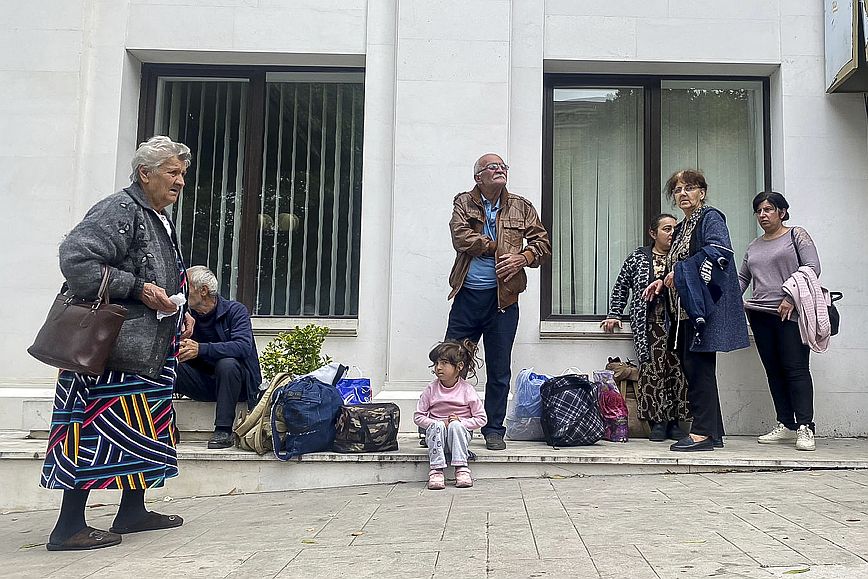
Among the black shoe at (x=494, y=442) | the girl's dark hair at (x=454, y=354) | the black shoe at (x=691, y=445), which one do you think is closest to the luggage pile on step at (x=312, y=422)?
the girl's dark hair at (x=454, y=354)

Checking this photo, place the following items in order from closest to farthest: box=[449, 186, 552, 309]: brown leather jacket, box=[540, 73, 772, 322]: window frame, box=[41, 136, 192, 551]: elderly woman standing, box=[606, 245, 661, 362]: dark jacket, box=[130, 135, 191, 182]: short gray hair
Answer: box=[41, 136, 192, 551]: elderly woman standing, box=[130, 135, 191, 182]: short gray hair, box=[449, 186, 552, 309]: brown leather jacket, box=[606, 245, 661, 362]: dark jacket, box=[540, 73, 772, 322]: window frame

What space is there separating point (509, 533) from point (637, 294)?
346 centimetres

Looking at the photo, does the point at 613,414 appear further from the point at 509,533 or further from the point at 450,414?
the point at 509,533

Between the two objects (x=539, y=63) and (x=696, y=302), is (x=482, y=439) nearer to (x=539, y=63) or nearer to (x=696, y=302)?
(x=696, y=302)

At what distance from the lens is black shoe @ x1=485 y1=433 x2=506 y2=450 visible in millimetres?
5895

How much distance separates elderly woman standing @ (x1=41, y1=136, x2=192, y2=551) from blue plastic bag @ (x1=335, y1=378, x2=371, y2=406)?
2040mm

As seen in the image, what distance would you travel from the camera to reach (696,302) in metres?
6.02

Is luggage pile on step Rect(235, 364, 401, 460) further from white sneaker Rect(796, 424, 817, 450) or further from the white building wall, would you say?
white sneaker Rect(796, 424, 817, 450)

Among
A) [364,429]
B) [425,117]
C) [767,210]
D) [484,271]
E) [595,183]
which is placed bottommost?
[364,429]

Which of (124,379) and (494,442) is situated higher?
(124,379)

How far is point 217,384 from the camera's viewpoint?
19.5 feet

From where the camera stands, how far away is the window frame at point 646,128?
25.6 ft

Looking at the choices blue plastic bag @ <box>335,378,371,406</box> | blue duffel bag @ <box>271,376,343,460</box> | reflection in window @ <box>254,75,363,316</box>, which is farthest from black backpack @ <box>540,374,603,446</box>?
reflection in window @ <box>254,75,363,316</box>

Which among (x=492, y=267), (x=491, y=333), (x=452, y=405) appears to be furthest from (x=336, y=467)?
(x=492, y=267)
